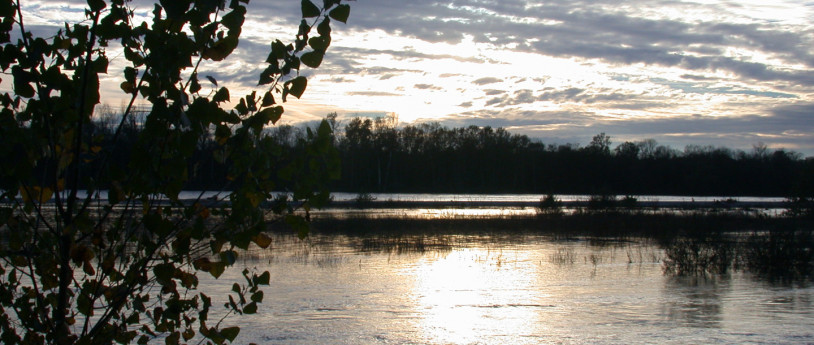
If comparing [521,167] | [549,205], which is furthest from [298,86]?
[521,167]

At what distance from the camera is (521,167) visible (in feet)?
344

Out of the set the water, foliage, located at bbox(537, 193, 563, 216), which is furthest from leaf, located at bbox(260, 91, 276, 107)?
foliage, located at bbox(537, 193, 563, 216)

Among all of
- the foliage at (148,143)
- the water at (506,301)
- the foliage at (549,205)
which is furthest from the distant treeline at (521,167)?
the foliage at (148,143)

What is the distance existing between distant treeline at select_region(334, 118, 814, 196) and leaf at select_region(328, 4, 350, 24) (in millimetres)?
88448

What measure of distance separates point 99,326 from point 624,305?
9568mm

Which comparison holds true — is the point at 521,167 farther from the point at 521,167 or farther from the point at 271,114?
the point at 271,114

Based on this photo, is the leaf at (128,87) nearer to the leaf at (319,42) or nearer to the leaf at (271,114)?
the leaf at (271,114)

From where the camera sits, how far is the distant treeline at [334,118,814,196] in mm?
95062

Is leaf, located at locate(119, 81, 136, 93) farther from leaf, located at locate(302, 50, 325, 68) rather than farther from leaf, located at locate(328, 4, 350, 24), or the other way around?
leaf, located at locate(328, 4, 350, 24)

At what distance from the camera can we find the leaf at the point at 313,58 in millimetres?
3039

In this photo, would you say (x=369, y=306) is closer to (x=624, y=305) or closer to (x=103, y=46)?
(x=624, y=305)

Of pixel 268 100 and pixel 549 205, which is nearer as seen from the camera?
pixel 268 100

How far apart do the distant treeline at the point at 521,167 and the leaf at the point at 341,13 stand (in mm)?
86725

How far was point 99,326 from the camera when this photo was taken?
3.28 m
